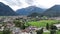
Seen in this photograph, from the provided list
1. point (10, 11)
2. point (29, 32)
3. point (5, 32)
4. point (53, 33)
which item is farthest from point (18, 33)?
point (10, 11)

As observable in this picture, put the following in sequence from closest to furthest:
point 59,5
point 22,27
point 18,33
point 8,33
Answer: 1. point 8,33
2. point 18,33
3. point 22,27
4. point 59,5

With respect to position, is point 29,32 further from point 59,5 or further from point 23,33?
point 59,5

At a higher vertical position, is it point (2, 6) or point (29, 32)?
point (2, 6)

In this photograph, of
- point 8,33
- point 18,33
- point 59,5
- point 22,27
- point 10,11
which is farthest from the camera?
point 59,5

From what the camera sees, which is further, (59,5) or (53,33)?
(59,5)

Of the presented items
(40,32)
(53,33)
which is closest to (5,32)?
(40,32)

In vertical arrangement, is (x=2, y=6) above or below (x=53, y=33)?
above

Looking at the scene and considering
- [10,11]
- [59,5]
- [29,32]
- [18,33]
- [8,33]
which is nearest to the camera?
[8,33]

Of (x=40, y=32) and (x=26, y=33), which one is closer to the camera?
(x=40, y=32)

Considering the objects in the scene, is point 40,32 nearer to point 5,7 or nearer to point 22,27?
point 22,27
